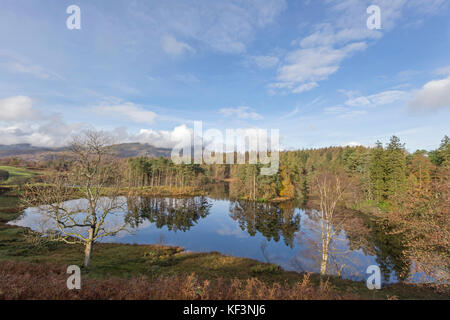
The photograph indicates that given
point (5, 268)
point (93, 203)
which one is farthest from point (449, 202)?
point (5, 268)

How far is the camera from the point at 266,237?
34.7m

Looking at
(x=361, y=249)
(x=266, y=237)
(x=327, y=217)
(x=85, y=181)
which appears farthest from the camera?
(x=266, y=237)

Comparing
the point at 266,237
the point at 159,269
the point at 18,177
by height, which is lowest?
the point at 266,237

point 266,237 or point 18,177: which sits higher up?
point 18,177

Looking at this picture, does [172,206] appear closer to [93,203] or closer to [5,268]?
[93,203]

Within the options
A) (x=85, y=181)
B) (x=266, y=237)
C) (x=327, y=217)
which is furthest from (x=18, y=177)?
(x=327, y=217)

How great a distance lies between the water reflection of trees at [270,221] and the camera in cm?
3596

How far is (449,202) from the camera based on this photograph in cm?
1212

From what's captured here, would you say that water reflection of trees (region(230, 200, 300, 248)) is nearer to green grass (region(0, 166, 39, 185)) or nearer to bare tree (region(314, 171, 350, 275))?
bare tree (region(314, 171, 350, 275))

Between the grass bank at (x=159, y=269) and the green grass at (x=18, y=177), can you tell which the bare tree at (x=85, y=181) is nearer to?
the grass bank at (x=159, y=269)

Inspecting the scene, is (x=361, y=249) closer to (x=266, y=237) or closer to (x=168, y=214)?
(x=266, y=237)

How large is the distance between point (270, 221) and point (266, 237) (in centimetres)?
1009

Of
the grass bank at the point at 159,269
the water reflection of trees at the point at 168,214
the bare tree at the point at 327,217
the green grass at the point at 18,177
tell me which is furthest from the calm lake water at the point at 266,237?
the green grass at the point at 18,177
